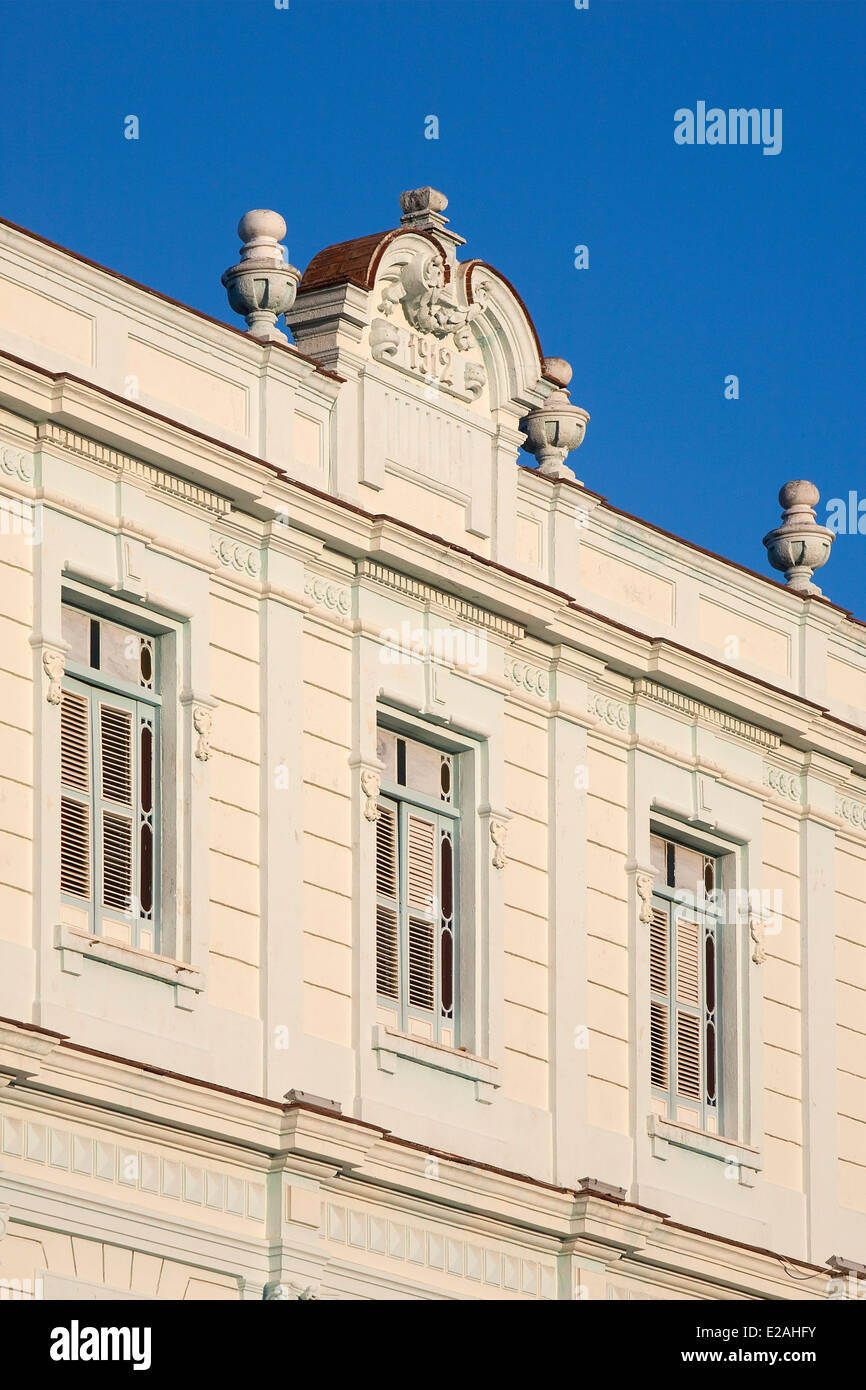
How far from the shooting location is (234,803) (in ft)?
76.7

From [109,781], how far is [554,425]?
571 centimetres

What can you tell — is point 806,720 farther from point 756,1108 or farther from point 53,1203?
point 53,1203

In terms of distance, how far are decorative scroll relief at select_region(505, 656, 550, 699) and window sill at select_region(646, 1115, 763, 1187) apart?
322 cm

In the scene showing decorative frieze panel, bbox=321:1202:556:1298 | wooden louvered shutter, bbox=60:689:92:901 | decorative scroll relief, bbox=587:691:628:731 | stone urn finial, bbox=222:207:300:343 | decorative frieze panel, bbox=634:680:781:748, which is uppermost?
stone urn finial, bbox=222:207:300:343

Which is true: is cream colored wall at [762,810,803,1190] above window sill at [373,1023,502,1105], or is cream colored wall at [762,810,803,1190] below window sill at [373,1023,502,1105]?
above

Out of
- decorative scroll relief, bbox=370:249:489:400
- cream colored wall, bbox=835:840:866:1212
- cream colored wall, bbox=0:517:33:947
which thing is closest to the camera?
cream colored wall, bbox=0:517:33:947

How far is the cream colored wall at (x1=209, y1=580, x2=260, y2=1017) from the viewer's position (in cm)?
2309

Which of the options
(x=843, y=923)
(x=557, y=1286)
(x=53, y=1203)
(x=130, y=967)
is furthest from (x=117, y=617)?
(x=843, y=923)

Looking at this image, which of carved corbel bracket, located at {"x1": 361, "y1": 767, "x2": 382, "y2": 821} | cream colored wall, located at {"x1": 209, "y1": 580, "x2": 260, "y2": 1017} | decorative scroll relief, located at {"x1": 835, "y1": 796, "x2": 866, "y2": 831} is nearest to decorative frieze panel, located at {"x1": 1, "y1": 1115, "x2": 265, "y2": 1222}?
cream colored wall, located at {"x1": 209, "y1": 580, "x2": 260, "y2": 1017}

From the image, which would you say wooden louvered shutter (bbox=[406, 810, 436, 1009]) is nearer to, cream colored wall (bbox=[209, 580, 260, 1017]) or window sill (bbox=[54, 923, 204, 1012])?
cream colored wall (bbox=[209, 580, 260, 1017])

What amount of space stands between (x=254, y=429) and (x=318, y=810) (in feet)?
8.56

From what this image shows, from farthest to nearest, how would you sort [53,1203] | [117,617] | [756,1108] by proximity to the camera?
[756,1108] < [117,617] < [53,1203]

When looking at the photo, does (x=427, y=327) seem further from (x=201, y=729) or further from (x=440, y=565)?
(x=201, y=729)

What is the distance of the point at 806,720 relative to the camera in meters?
28.2
